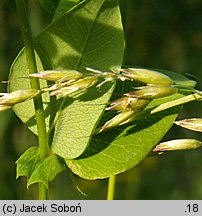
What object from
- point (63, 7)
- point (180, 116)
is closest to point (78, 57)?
point (63, 7)

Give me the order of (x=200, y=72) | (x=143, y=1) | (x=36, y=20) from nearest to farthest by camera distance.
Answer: (x=36, y=20) < (x=143, y=1) < (x=200, y=72)

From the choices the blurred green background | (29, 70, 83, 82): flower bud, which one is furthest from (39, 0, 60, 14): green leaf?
the blurred green background

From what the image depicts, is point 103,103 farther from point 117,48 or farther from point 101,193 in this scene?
point 101,193

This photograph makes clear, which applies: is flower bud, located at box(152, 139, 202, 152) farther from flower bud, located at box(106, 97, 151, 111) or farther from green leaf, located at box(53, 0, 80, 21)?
green leaf, located at box(53, 0, 80, 21)

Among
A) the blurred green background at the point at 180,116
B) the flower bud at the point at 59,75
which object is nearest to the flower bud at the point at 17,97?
the flower bud at the point at 59,75

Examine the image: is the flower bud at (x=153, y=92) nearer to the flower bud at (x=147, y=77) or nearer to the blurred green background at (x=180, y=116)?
the flower bud at (x=147, y=77)

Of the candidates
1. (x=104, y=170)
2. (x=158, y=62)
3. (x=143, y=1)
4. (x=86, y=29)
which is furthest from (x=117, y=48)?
(x=158, y=62)
